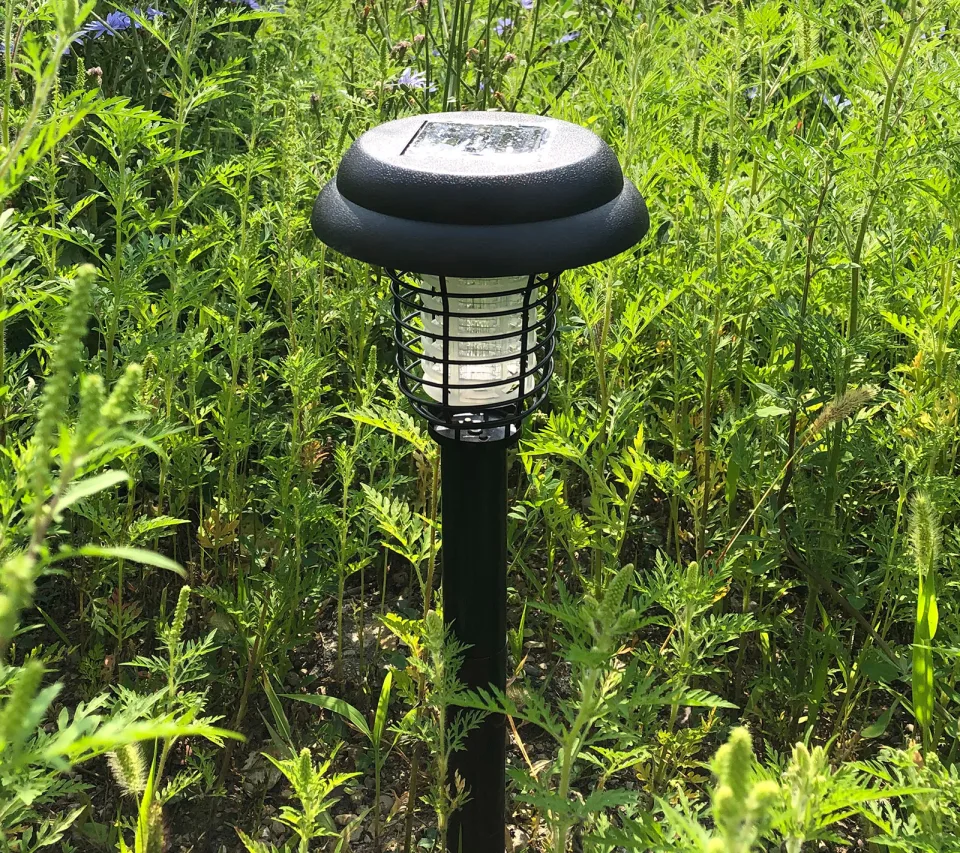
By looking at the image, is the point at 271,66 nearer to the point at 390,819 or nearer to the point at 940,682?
the point at 390,819

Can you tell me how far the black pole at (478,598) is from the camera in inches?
72.1

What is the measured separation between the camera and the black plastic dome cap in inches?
58.7

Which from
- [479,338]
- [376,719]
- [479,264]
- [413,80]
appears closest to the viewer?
[479,264]

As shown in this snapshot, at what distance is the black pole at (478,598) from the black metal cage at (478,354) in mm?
45

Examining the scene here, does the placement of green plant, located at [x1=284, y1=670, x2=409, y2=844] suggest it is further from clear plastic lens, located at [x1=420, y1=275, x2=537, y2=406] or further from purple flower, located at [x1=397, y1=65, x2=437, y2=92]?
purple flower, located at [x1=397, y1=65, x2=437, y2=92]

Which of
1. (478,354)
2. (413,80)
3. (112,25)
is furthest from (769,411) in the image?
(112,25)

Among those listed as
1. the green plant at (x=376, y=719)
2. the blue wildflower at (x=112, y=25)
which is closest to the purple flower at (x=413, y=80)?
the blue wildflower at (x=112, y=25)

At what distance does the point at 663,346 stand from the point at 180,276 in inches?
56.9

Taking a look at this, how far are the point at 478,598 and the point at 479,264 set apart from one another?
2.30 feet

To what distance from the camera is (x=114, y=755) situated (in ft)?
4.70

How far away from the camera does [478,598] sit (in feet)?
6.24

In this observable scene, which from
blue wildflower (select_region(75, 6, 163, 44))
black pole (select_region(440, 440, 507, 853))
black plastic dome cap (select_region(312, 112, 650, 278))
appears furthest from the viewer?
blue wildflower (select_region(75, 6, 163, 44))

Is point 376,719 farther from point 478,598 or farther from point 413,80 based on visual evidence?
point 413,80

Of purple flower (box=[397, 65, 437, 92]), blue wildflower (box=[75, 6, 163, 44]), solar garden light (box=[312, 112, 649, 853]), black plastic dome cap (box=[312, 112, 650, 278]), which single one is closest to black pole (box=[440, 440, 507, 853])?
solar garden light (box=[312, 112, 649, 853])
